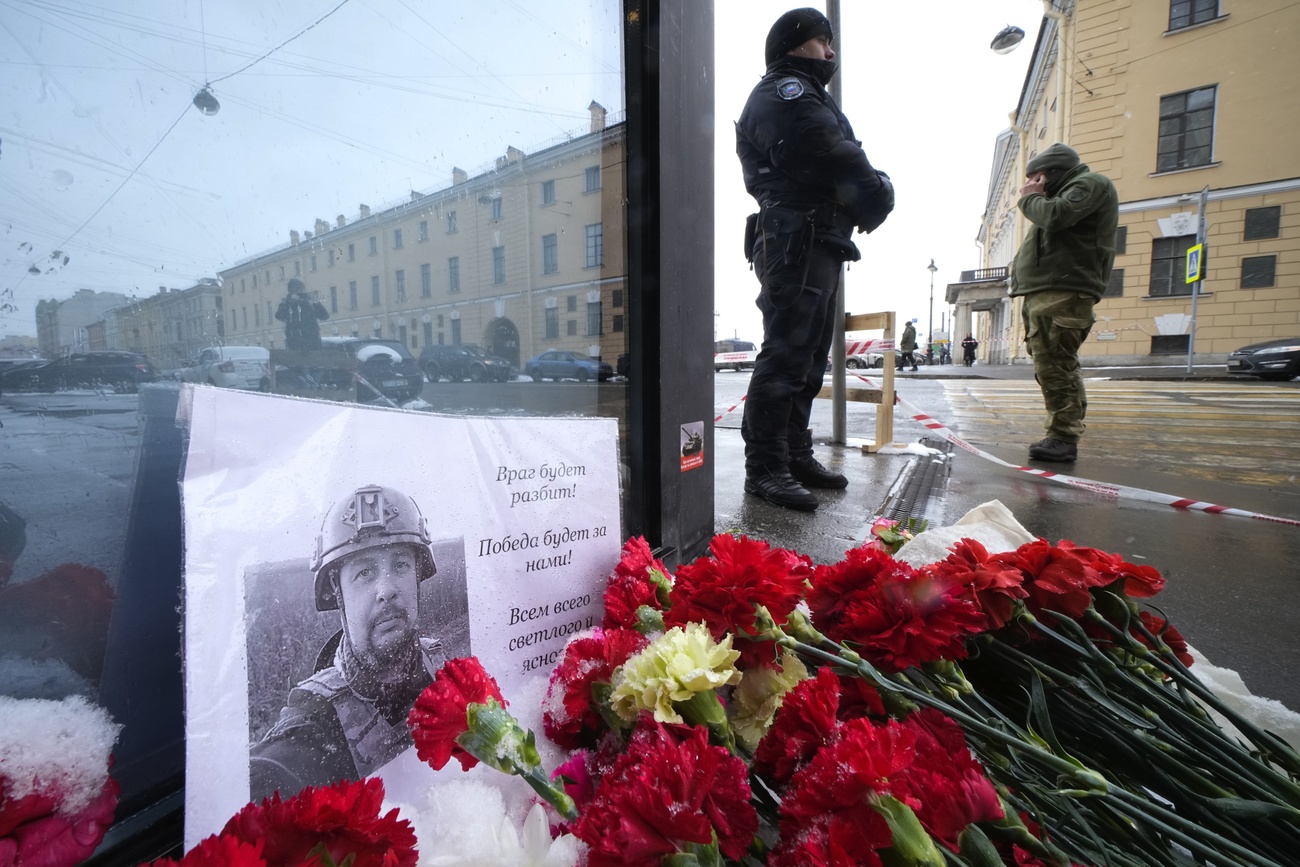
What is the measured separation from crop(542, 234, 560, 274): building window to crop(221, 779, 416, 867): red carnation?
113 cm

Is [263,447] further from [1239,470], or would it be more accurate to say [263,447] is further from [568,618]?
[1239,470]

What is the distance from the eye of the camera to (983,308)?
35.7 metres

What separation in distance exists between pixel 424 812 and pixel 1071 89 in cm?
2452

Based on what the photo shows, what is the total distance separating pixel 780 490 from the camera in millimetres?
2633

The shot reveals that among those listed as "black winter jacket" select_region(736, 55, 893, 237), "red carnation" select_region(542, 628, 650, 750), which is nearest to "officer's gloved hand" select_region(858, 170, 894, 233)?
"black winter jacket" select_region(736, 55, 893, 237)

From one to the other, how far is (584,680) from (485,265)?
84 cm

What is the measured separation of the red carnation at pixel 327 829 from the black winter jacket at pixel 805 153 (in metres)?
2.58

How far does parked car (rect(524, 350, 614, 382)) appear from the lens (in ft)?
4.42

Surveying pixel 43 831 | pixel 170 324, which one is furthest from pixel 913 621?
pixel 170 324

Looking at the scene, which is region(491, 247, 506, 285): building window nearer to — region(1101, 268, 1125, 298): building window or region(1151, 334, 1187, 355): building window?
region(1101, 268, 1125, 298): building window

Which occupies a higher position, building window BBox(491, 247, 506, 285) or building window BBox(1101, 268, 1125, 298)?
building window BBox(1101, 268, 1125, 298)

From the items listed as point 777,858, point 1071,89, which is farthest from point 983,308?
point 777,858

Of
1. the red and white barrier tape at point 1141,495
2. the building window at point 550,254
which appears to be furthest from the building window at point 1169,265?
the building window at point 550,254

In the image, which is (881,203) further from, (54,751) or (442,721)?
(54,751)
